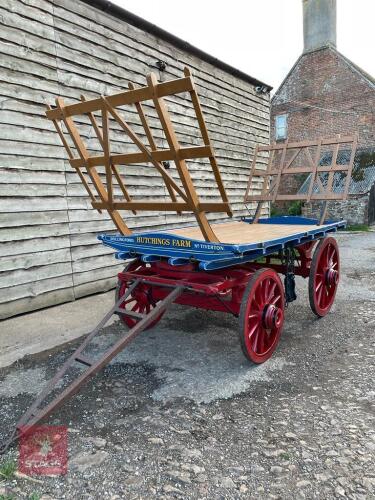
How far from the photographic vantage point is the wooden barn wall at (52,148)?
5.02 meters

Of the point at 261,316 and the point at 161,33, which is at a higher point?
the point at 161,33

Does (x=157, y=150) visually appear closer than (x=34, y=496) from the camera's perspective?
No

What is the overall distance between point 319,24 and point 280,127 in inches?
207

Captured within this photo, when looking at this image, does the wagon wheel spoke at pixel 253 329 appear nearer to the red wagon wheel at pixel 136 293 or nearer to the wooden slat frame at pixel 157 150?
the wooden slat frame at pixel 157 150

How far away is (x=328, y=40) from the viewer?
18.8 meters

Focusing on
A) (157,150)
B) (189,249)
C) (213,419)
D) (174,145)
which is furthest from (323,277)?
(174,145)

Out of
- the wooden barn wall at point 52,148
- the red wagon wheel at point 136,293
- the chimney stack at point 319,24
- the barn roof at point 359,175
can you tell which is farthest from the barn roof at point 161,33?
the chimney stack at point 319,24

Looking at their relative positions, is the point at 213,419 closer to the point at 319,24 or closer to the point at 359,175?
the point at 359,175

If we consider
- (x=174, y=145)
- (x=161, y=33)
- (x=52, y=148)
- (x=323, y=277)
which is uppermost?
(x=161, y=33)

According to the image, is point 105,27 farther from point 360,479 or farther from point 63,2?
point 360,479

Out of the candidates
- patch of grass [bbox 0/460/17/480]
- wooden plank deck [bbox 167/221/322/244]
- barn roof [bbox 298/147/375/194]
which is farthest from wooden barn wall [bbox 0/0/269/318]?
barn roof [bbox 298/147/375/194]

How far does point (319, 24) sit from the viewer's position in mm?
18938

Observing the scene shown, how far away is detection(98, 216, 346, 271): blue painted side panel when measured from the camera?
3.11m

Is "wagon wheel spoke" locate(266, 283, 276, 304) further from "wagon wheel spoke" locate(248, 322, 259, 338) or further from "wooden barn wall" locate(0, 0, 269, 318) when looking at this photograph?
"wooden barn wall" locate(0, 0, 269, 318)
